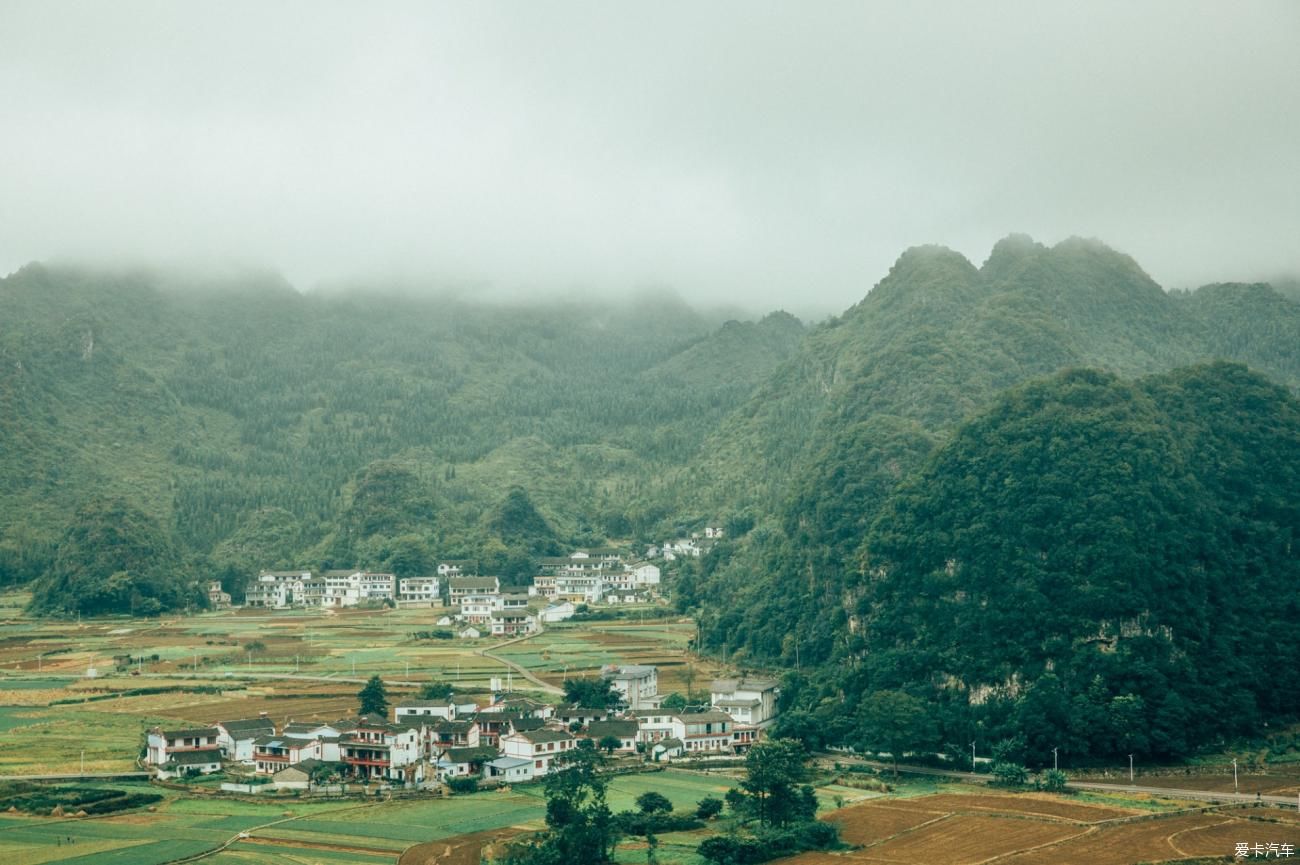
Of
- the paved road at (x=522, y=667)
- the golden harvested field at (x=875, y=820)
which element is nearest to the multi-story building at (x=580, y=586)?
the paved road at (x=522, y=667)

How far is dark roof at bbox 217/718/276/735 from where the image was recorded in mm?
54500

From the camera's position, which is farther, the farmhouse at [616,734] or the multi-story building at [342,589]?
the multi-story building at [342,589]

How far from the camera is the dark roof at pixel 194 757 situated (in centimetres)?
5222

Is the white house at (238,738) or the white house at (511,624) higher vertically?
the white house at (511,624)

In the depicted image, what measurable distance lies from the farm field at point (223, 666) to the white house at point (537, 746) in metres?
12.1

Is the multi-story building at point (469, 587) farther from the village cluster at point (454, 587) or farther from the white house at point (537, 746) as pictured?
the white house at point (537, 746)

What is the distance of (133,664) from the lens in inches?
3110

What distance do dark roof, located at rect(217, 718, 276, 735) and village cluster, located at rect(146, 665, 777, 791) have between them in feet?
0.13

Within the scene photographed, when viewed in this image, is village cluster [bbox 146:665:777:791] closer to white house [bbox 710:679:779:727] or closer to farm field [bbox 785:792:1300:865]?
white house [bbox 710:679:779:727]

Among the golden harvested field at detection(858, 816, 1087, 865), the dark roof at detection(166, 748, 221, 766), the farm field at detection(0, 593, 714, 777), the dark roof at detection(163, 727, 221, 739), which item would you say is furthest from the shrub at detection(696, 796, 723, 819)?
the farm field at detection(0, 593, 714, 777)

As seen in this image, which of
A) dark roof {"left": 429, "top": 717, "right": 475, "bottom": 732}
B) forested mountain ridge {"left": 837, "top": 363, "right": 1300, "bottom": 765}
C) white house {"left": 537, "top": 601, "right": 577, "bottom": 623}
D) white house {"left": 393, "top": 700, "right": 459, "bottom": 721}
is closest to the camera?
dark roof {"left": 429, "top": 717, "right": 475, "bottom": 732}

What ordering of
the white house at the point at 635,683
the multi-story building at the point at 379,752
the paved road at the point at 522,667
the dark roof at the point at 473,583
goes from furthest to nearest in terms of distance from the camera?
the dark roof at the point at 473,583 < the paved road at the point at 522,667 < the white house at the point at 635,683 < the multi-story building at the point at 379,752

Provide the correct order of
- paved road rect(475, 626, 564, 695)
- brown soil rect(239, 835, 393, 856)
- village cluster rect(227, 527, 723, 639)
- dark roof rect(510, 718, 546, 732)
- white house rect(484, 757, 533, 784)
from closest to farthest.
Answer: brown soil rect(239, 835, 393, 856) < white house rect(484, 757, 533, 784) < dark roof rect(510, 718, 546, 732) < paved road rect(475, 626, 564, 695) < village cluster rect(227, 527, 723, 639)

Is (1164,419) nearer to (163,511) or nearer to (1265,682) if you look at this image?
(1265,682)
